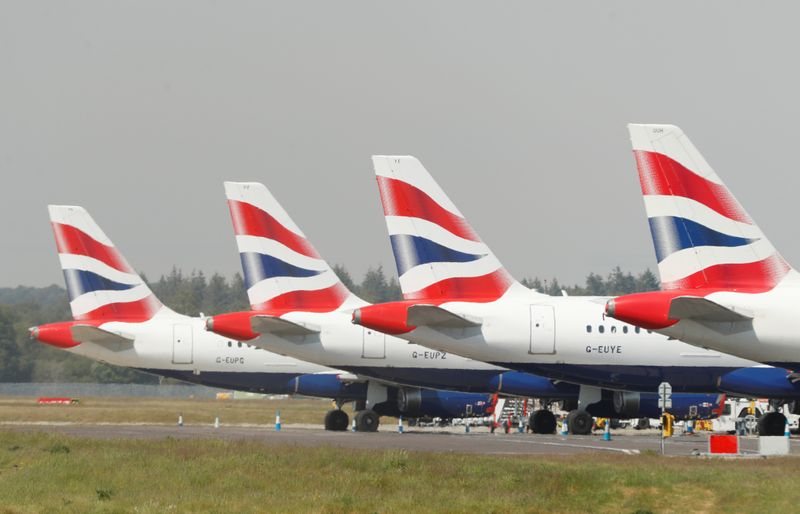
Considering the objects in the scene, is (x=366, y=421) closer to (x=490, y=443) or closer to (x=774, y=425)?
(x=490, y=443)

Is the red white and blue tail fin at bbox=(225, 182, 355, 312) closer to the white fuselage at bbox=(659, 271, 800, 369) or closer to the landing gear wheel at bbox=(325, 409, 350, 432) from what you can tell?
the landing gear wheel at bbox=(325, 409, 350, 432)

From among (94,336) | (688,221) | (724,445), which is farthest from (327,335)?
(688,221)

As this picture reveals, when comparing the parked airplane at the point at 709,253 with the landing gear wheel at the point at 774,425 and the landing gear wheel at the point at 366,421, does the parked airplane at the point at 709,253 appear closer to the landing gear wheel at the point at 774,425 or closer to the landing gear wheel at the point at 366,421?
the landing gear wheel at the point at 774,425

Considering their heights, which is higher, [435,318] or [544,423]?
[435,318]

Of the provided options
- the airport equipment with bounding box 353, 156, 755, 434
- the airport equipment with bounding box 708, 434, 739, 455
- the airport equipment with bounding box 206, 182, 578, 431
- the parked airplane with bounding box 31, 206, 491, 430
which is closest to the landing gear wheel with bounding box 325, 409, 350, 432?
the parked airplane with bounding box 31, 206, 491, 430

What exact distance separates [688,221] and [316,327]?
74.2ft

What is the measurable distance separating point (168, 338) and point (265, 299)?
7825 millimetres

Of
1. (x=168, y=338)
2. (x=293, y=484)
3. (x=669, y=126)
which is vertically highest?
(x=669, y=126)

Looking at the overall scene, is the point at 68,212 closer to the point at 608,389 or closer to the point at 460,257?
the point at 460,257

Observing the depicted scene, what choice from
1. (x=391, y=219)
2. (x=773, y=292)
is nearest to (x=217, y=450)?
(x=391, y=219)

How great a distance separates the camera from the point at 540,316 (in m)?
49.9

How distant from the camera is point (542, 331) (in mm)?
49625

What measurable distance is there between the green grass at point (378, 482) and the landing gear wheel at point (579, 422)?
572 inches

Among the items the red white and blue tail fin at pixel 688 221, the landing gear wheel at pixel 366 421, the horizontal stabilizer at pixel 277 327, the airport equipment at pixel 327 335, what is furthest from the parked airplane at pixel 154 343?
the red white and blue tail fin at pixel 688 221
